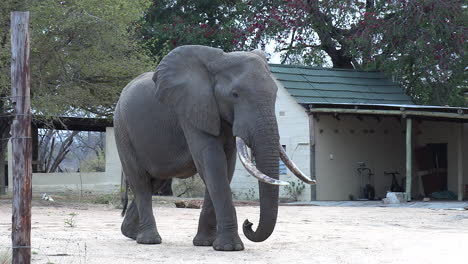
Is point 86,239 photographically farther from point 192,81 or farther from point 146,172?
point 192,81

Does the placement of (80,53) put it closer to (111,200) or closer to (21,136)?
(111,200)

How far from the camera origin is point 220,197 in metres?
9.92

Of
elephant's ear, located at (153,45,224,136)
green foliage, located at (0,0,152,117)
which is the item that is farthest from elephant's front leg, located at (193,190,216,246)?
green foliage, located at (0,0,152,117)

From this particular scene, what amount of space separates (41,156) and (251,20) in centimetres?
1638

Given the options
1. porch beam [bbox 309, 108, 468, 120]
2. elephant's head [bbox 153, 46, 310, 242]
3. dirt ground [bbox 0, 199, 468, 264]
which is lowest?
dirt ground [bbox 0, 199, 468, 264]

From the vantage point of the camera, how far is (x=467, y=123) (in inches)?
985

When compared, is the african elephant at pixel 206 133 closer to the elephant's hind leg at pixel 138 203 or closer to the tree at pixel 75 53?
the elephant's hind leg at pixel 138 203

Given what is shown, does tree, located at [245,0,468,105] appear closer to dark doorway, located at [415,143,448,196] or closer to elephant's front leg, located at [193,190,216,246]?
dark doorway, located at [415,143,448,196]

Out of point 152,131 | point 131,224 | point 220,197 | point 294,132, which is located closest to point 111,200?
point 294,132

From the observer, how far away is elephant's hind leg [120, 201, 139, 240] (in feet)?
38.4

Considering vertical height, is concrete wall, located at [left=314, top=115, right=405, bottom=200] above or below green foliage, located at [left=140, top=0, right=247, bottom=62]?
below

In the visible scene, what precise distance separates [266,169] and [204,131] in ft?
3.32

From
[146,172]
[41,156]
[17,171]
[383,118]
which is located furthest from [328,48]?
[17,171]

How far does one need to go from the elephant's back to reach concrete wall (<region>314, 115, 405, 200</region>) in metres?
13.8
